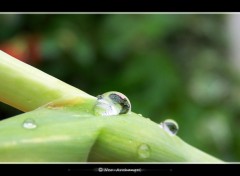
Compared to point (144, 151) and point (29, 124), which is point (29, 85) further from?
point (144, 151)

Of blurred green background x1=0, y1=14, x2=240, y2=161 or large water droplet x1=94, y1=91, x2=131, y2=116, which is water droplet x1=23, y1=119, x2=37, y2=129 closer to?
large water droplet x1=94, y1=91, x2=131, y2=116

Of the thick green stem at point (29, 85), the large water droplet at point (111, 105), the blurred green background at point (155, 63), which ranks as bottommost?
the blurred green background at point (155, 63)

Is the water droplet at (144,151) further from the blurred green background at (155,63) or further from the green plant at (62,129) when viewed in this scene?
the blurred green background at (155,63)

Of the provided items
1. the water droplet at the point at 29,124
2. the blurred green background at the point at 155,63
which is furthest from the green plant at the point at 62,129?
the blurred green background at the point at 155,63

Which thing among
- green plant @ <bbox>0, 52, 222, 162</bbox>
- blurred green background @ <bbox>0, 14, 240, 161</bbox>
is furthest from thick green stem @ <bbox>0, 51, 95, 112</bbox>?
blurred green background @ <bbox>0, 14, 240, 161</bbox>

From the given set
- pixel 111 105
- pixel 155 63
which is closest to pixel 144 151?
pixel 111 105
